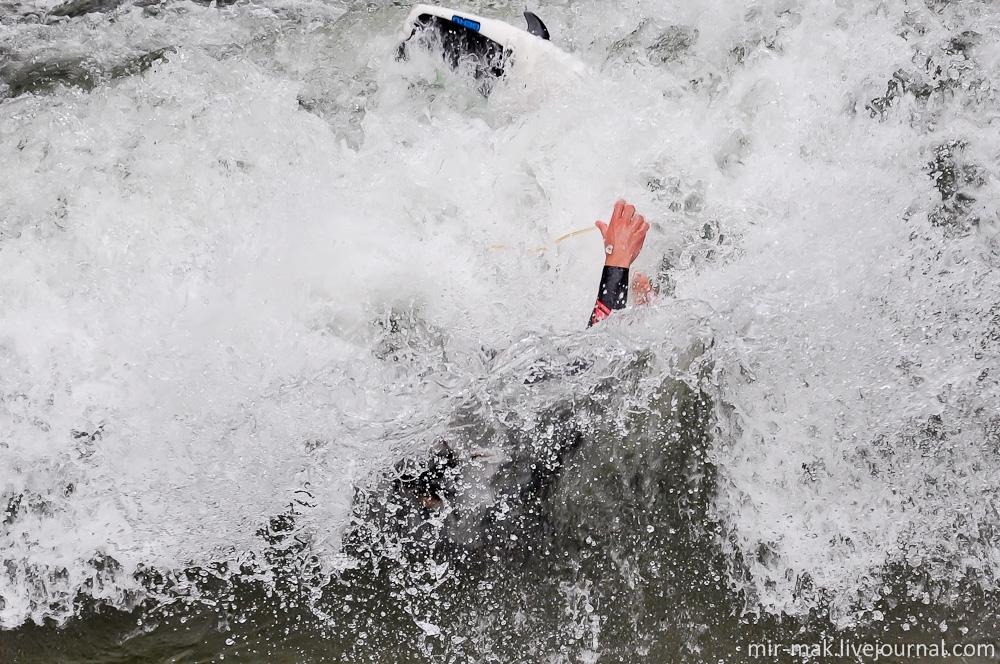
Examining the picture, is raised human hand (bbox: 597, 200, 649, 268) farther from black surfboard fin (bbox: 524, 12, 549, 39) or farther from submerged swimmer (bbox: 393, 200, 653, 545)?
black surfboard fin (bbox: 524, 12, 549, 39)

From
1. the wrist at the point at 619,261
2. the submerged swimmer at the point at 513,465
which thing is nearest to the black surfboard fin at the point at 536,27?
the submerged swimmer at the point at 513,465

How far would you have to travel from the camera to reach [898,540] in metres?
2.87

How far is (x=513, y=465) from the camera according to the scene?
2.73m

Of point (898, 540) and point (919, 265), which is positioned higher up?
point (919, 265)

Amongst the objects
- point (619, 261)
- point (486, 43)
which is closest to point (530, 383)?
point (619, 261)

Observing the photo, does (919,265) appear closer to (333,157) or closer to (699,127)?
(699,127)

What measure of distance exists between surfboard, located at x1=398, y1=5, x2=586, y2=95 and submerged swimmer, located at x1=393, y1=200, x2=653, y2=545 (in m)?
0.85

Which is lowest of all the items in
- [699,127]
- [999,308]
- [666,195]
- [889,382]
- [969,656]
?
[969,656]

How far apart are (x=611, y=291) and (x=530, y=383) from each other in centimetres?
45

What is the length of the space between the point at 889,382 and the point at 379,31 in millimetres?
2882

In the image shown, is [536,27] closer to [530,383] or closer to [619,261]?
[619,261]

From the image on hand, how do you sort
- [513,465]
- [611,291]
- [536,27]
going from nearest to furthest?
1. [611,291]
2. [513,465]
3. [536,27]

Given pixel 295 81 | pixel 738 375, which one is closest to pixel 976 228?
pixel 738 375

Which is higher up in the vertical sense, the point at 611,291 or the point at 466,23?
the point at 466,23
